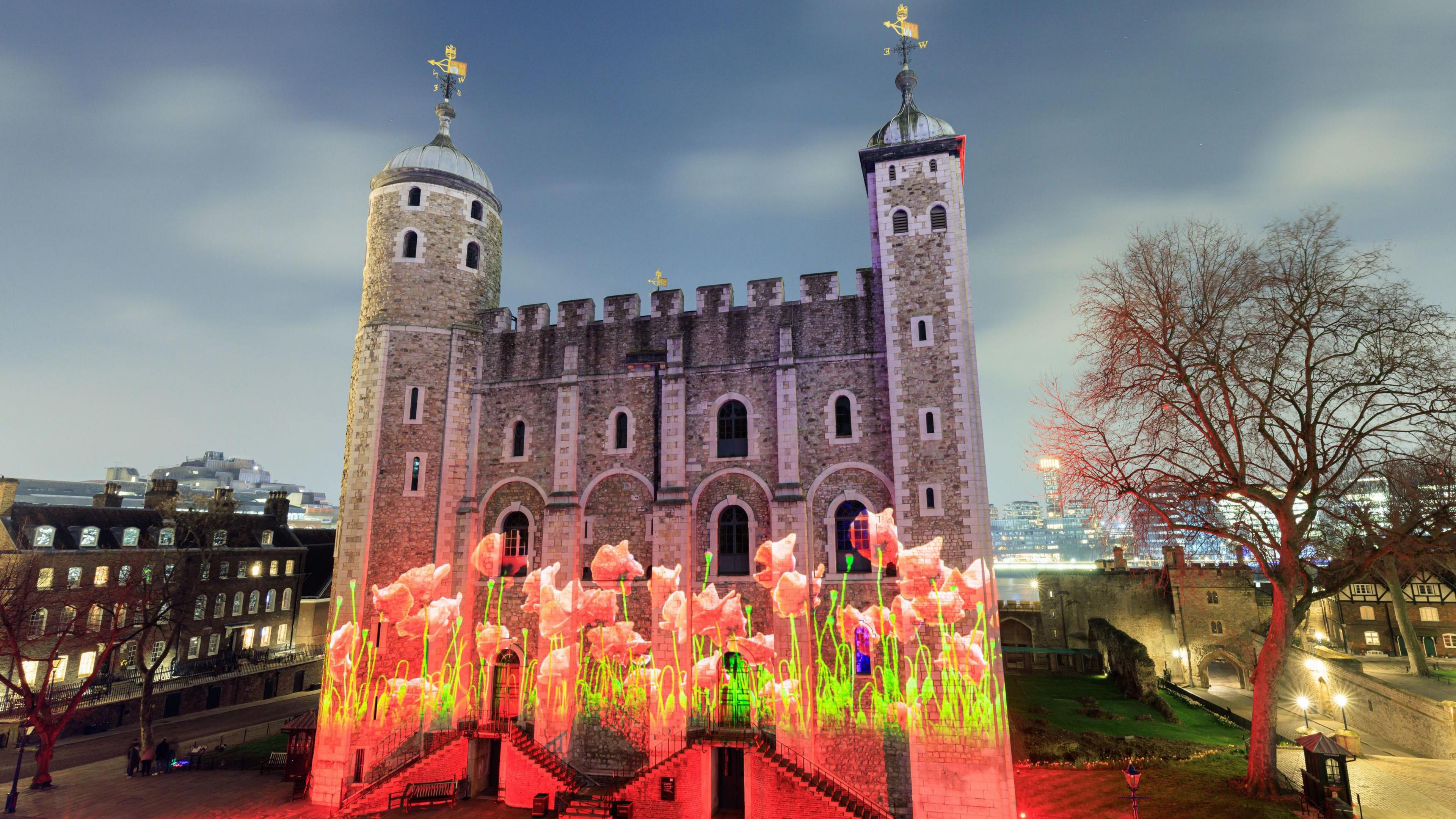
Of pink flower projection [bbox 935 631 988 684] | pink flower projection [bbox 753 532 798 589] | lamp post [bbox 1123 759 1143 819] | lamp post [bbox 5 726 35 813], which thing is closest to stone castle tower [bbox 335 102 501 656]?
lamp post [bbox 5 726 35 813]

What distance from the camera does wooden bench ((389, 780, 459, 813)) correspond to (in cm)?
1853

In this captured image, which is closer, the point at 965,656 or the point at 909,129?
the point at 965,656

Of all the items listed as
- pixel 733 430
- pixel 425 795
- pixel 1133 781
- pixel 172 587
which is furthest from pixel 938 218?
pixel 172 587

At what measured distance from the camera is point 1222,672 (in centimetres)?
3897

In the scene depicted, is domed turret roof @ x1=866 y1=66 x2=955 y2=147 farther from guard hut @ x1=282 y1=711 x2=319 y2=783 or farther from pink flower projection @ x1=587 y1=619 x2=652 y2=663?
guard hut @ x1=282 y1=711 x2=319 y2=783

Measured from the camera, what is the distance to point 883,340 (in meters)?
19.9

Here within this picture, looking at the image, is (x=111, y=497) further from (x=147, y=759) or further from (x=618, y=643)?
(x=618, y=643)

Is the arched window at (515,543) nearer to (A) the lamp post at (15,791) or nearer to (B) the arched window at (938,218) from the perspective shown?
(A) the lamp post at (15,791)

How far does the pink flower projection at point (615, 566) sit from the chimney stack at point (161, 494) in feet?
98.2

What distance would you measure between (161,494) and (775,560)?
126 feet

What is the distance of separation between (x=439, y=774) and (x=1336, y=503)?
24.7 m

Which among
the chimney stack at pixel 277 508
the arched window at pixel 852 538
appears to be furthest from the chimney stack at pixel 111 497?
the arched window at pixel 852 538

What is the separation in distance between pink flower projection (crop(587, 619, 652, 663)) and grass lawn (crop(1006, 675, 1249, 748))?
16426mm

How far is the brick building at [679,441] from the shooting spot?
58.5 feet
